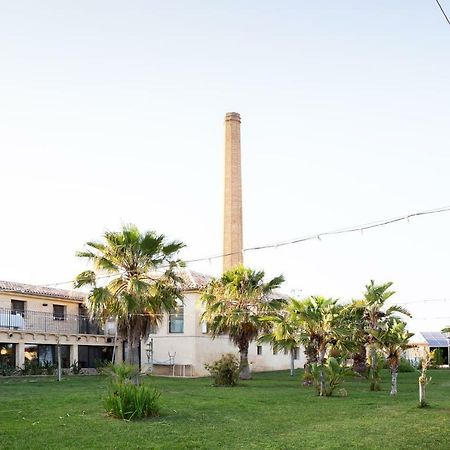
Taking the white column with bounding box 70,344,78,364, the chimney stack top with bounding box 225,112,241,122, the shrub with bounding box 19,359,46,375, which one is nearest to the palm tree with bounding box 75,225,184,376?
the shrub with bounding box 19,359,46,375

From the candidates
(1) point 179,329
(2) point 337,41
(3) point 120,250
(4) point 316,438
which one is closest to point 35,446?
(4) point 316,438

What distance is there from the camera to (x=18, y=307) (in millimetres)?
39812

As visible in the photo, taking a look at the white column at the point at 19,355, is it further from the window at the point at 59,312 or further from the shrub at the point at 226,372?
the shrub at the point at 226,372

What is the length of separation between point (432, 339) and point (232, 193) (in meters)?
26.5

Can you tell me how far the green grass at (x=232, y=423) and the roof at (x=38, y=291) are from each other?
55.5 ft

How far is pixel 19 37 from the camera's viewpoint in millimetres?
18750

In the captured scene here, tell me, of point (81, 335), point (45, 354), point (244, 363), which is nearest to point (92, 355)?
point (81, 335)

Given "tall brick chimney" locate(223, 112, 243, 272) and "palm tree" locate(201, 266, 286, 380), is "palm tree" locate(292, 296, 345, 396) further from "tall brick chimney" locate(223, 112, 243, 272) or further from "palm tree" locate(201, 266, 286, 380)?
"tall brick chimney" locate(223, 112, 243, 272)

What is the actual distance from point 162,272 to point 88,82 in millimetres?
9507

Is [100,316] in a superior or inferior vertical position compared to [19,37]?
inferior

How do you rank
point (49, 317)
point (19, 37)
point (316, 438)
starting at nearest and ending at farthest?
point (316, 438), point (19, 37), point (49, 317)

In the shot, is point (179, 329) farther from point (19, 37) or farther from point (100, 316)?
point (19, 37)

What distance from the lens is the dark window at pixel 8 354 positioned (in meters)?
36.9

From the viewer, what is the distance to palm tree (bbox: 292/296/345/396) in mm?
25828
